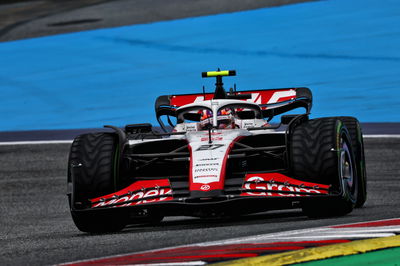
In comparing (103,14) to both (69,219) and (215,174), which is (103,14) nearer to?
(69,219)

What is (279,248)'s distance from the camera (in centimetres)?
573

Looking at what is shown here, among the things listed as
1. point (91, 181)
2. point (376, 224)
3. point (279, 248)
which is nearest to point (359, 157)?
point (91, 181)

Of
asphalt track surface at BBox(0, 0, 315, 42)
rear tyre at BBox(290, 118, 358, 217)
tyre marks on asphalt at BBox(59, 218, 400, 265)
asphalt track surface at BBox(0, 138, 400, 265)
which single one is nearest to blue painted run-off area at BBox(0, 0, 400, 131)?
asphalt track surface at BBox(0, 0, 315, 42)

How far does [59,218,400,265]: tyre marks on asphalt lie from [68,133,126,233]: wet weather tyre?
97.4 inches

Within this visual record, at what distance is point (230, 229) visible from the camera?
755 cm

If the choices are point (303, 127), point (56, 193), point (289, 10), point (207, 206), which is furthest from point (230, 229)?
point (289, 10)

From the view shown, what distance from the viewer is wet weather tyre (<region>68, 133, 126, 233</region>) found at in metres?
8.57

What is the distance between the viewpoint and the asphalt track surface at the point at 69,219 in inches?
267

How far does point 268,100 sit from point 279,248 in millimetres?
6117

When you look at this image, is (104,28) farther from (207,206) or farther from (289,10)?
(207,206)

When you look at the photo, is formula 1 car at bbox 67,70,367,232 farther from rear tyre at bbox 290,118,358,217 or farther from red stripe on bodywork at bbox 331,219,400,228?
red stripe on bodywork at bbox 331,219,400,228

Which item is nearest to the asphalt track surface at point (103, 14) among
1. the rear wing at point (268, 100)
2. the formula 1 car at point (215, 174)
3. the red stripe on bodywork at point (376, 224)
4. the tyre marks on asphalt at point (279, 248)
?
the rear wing at point (268, 100)

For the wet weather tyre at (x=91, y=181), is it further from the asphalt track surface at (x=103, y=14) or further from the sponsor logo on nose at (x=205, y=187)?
the asphalt track surface at (x=103, y=14)

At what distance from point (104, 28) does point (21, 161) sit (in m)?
9.56
